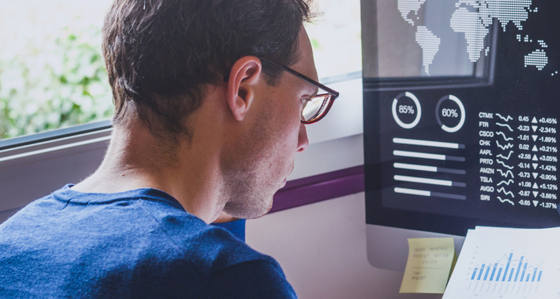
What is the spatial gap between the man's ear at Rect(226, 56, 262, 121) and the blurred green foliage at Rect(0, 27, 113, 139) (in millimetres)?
588

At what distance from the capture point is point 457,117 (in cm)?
98

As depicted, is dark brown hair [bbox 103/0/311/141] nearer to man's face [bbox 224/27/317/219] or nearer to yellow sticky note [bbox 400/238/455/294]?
man's face [bbox 224/27/317/219]

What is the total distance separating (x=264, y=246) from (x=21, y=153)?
584mm

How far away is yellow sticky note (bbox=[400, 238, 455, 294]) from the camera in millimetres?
1015

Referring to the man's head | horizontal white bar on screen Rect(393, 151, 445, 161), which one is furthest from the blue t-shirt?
horizontal white bar on screen Rect(393, 151, 445, 161)

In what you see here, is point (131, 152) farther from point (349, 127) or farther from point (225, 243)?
point (349, 127)

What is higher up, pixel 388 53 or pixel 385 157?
pixel 388 53

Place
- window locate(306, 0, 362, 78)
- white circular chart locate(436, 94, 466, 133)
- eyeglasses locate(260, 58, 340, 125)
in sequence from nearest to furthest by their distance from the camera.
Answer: eyeglasses locate(260, 58, 340, 125)
white circular chart locate(436, 94, 466, 133)
window locate(306, 0, 362, 78)

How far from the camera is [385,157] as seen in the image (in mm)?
1080

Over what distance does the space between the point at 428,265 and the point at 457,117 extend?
30cm

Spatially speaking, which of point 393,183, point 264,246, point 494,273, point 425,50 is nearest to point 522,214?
point 494,273

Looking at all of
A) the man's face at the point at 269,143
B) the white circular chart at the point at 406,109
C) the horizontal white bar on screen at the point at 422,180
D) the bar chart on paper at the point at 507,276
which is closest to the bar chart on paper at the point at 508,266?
the bar chart on paper at the point at 507,276

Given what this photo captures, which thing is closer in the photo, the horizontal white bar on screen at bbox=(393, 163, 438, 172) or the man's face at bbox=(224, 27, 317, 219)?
the man's face at bbox=(224, 27, 317, 219)

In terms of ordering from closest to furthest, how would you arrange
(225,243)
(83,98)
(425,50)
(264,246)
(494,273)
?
1. (225,243)
2. (494,273)
3. (425,50)
4. (83,98)
5. (264,246)
